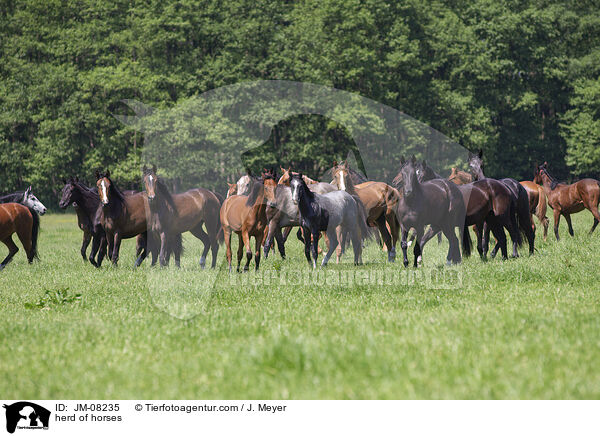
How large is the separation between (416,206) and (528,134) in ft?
133

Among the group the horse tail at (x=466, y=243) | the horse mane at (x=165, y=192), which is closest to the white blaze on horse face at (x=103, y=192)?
the horse mane at (x=165, y=192)

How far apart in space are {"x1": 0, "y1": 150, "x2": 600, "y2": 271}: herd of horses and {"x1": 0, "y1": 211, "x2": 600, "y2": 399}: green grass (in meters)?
2.36

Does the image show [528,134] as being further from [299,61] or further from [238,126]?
[238,126]

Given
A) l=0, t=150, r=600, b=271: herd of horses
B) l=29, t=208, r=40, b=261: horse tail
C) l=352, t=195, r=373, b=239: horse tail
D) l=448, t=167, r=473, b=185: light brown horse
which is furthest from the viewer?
l=448, t=167, r=473, b=185: light brown horse

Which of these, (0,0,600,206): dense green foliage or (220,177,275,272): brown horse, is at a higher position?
(0,0,600,206): dense green foliage

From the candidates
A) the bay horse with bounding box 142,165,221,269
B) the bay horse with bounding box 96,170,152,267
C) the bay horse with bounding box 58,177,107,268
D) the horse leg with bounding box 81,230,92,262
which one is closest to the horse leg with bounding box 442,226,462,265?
the bay horse with bounding box 142,165,221,269

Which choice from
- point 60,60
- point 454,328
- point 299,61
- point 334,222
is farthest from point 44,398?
point 60,60

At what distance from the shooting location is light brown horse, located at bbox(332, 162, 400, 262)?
52.5ft

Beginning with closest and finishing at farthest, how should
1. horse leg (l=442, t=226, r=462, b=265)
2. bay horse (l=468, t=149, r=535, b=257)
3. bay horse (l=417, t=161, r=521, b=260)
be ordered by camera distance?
horse leg (l=442, t=226, r=462, b=265) → bay horse (l=417, t=161, r=521, b=260) → bay horse (l=468, t=149, r=535, b=257)

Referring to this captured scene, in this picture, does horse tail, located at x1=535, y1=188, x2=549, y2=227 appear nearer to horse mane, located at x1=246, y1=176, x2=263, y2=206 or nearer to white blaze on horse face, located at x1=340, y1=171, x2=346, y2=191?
white blaze on horse face, located at x1=340, y1=171, x2=346, y2=191

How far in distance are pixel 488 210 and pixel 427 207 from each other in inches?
72.7

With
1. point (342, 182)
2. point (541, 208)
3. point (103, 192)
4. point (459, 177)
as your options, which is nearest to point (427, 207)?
point (342, 182)

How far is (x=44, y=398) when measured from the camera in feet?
16.6

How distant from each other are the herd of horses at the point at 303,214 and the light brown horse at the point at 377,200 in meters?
0.03
